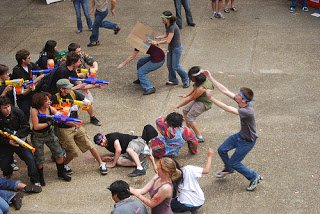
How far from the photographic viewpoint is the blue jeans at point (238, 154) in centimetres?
753

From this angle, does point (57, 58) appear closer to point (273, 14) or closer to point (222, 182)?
point (222, 182)

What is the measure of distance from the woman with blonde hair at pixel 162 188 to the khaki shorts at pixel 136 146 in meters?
1.37

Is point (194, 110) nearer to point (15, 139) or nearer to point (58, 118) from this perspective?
point (58, 118)

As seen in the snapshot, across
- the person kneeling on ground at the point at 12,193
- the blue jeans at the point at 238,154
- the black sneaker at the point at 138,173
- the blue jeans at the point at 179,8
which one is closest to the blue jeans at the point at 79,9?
the blue jeans at the point at 179,8

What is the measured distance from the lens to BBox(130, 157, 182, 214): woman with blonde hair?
6.58 metres

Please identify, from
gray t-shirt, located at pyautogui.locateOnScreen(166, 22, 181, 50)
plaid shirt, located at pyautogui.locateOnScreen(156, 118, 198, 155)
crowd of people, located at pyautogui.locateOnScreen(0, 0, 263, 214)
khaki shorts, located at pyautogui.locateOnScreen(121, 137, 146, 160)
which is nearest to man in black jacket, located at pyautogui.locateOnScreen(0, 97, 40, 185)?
crowd of people, located at pyautogui.locateOnScreen(0, 0, 263, 214)

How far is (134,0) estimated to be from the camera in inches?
581

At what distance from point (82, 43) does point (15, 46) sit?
58.4 inches

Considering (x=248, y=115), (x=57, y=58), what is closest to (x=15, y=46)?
(x=57, y=58)

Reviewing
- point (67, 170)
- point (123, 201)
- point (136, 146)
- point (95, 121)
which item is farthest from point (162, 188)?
point (95, 121)

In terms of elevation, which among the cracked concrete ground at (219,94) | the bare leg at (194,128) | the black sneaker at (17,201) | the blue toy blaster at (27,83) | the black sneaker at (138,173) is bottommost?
the cracked concrete ground at (219,94)

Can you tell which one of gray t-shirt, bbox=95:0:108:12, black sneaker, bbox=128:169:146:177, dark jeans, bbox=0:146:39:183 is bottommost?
black sneaker, bbox=128:169:146:177

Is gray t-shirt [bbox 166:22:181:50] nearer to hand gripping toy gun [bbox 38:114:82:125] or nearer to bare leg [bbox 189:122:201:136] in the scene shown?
bare leg [bbox 189:122:201:136]

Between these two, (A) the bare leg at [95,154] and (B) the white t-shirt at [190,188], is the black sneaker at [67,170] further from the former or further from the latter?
(B) the white t-shirt at [190,188]
